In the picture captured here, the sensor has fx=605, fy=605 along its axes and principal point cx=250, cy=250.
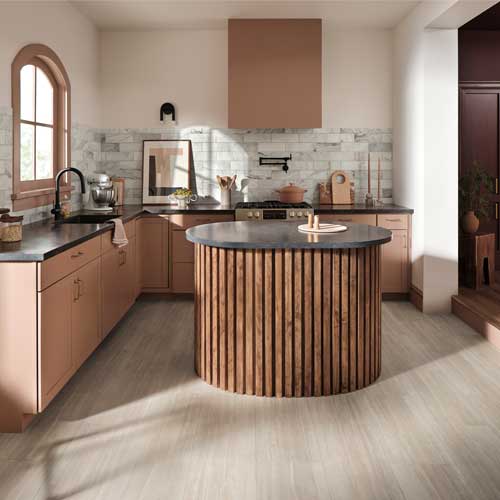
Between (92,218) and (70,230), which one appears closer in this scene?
(70,230)

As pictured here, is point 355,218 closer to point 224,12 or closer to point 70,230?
point 224,12

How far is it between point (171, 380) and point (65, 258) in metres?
1.07

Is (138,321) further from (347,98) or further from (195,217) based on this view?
(347,98)

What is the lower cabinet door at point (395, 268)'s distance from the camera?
20.6 ft

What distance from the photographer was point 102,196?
599 centimetres

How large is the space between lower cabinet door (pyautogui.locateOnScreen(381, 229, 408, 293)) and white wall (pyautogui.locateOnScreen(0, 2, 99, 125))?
345 centimetres

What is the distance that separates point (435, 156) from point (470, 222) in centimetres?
94

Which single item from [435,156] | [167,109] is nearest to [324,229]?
[435,156]

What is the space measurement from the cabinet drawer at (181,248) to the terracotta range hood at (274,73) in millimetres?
1305

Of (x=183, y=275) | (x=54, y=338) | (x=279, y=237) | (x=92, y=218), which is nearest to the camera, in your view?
(x=54, y=338)

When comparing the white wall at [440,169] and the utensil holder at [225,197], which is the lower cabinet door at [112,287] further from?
the white wall at [440,169]

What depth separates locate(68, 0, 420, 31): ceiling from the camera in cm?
576

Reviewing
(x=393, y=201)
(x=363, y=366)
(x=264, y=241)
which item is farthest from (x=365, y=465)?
(x=393, y=201)

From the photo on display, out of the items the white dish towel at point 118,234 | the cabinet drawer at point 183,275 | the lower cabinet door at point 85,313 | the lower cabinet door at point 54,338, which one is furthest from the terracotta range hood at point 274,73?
the lower cabinet door at point 54,338
